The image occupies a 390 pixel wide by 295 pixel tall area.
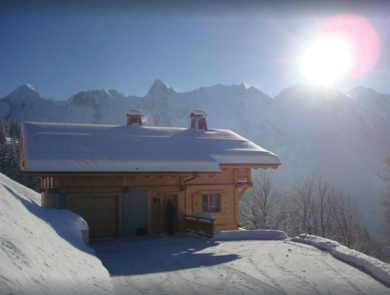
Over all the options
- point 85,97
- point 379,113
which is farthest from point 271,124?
point 85,97

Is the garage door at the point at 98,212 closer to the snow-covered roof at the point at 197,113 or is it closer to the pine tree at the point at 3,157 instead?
the snow-covered roof at the point at 197,113

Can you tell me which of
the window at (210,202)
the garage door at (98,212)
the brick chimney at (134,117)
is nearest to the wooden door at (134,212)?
the garage door at (98,212)

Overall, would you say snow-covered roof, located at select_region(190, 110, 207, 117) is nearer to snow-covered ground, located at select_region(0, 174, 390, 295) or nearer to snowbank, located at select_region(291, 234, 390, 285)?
snow-covered ground, located at select_region(0, 174, 390, 295)

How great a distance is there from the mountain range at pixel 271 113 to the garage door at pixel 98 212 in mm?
87822

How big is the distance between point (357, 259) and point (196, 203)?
29.3 ft

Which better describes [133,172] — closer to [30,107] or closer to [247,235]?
[247,235]

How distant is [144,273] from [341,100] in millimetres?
139402

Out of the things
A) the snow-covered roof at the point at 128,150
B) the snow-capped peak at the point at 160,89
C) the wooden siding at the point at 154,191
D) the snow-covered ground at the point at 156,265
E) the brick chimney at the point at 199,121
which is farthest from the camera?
the snow-capped peak at the point at 160,89

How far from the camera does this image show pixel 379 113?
131500 millimetres

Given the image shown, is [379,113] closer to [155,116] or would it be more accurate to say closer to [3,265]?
[155,116]

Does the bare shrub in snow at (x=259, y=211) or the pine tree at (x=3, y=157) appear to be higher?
the pine tree at (x=3, y=157)

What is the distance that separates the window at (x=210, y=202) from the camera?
56.4 ft

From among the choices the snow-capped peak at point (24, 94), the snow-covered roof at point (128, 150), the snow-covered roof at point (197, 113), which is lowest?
the snow-covered roof at point (128, 150)

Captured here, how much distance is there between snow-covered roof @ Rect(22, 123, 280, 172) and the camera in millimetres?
13492
